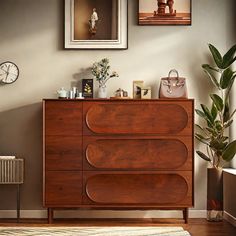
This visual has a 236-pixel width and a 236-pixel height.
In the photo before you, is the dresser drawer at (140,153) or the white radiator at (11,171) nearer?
the dresser drawer at (140,153)

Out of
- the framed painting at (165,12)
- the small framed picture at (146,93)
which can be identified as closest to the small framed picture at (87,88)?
the small framed picture at (146,93)

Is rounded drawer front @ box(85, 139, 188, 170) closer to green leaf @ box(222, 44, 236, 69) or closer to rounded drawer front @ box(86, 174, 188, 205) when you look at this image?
rounded drawer front @ box(86, 174, 188, 205)

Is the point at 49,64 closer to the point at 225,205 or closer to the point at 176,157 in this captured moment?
the point at 176,157

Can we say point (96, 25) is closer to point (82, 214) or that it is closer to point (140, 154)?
point (140, 154)

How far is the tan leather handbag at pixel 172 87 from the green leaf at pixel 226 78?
1.20 ft

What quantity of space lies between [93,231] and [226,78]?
192cm

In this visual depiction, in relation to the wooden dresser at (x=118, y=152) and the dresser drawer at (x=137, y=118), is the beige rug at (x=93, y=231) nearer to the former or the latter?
the wooden dresser at (x=118, y=152)

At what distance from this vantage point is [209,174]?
5066 millimetres

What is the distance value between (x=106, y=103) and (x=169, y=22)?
1.13m

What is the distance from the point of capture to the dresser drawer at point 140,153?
4852 millimetres

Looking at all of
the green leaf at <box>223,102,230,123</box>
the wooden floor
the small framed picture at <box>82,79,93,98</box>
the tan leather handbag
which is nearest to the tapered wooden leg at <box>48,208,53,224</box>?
the wooden floor

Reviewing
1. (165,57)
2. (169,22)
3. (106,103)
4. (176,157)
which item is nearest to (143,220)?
(176,157)

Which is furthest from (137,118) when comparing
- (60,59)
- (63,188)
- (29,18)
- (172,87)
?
(29,18)

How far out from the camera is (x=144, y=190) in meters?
4.88
